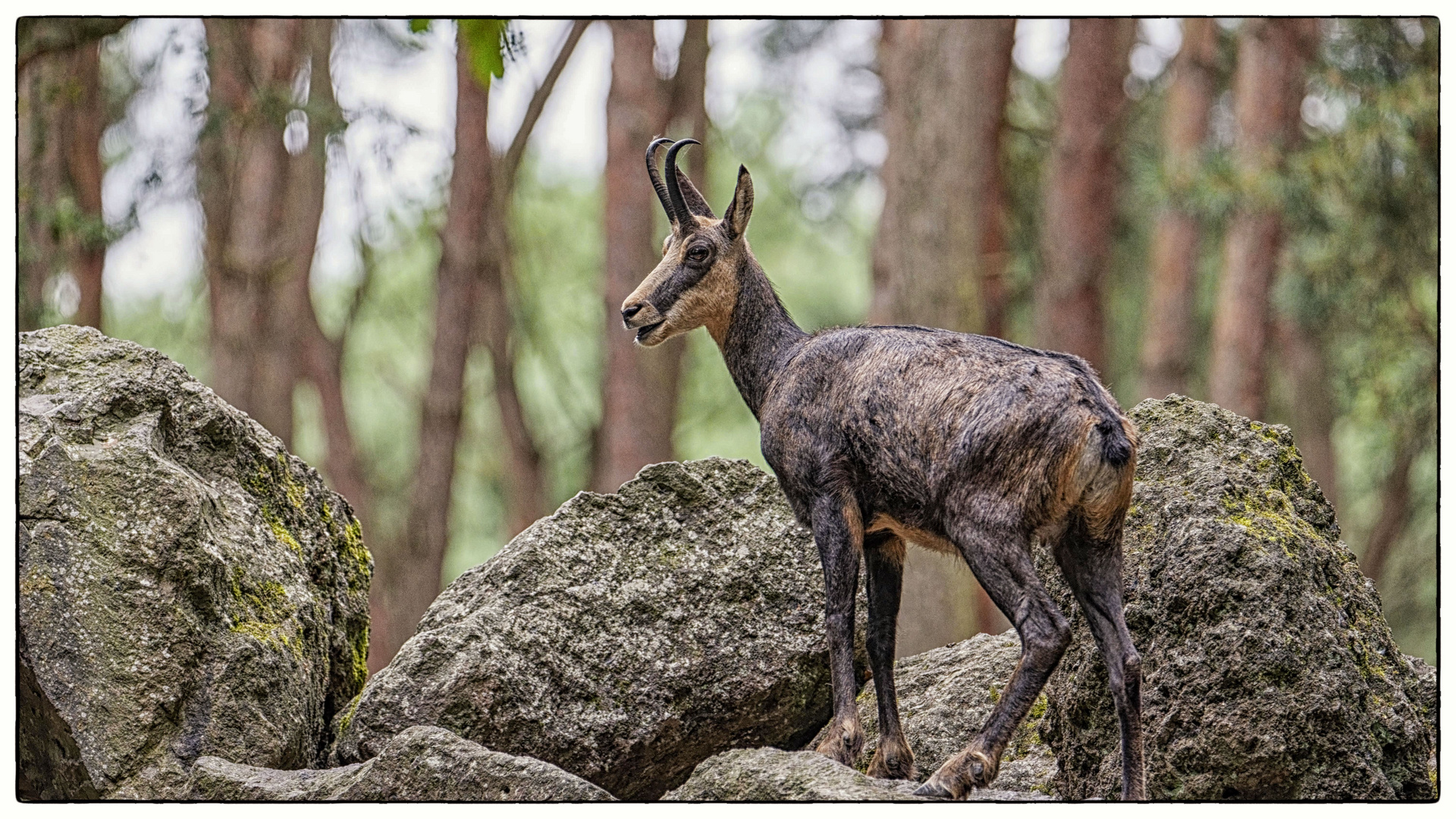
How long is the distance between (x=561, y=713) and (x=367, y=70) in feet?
38.9

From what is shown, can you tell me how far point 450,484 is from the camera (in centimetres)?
1847

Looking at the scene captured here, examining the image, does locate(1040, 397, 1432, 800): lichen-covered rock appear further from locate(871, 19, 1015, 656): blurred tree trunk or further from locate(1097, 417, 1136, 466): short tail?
locate(871, 19, 1015, 656): blurred tree trunk

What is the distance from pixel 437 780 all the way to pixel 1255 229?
15.1m

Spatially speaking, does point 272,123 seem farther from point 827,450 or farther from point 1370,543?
point 1370,543

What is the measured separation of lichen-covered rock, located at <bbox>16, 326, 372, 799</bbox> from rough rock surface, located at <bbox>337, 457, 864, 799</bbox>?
0.64 m

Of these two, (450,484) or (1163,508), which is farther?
(450,484)

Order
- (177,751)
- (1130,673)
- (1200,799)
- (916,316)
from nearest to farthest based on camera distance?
(1130,673) → (1200,799) → (177,751) → (916,316)

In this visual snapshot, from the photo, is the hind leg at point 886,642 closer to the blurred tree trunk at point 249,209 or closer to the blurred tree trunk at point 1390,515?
the blurred tree trunk at point 249,209

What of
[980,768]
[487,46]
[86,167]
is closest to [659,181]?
[487,46]

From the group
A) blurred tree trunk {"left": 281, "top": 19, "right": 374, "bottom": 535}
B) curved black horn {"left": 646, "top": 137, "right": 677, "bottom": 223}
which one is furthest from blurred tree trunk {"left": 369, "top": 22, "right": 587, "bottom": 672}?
curved black horn {"left": 646, "top": 137, "right": 677, "bottom": 223}

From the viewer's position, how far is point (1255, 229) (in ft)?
62.1

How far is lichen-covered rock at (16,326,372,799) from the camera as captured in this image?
7438 millimetres

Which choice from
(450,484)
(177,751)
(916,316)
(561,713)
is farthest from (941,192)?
(177,751)

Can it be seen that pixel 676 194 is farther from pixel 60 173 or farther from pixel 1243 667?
pixel 60 173
